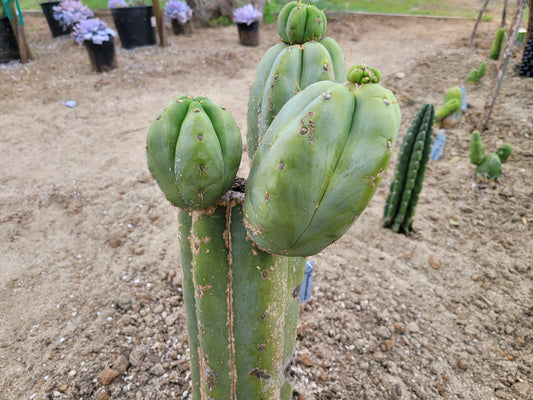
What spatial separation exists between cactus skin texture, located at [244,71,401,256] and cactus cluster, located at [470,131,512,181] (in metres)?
2.82

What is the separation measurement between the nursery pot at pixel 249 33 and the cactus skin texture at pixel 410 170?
5.31m

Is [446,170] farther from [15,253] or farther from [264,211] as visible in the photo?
[15,253]

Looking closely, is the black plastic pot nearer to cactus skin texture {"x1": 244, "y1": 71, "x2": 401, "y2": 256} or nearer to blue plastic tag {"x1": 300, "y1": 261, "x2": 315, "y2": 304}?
blue plastic tag {"x1": 300, "y1": 261, "x2": 315, "y2": 304}

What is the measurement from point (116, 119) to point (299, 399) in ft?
12.2

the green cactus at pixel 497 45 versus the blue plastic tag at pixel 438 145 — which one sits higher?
the green cactus at pixel 497 45

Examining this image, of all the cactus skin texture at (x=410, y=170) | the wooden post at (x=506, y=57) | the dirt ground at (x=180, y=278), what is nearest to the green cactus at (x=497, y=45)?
the dirt ground at (x=180, y=278)

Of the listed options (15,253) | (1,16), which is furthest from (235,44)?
(15,253)

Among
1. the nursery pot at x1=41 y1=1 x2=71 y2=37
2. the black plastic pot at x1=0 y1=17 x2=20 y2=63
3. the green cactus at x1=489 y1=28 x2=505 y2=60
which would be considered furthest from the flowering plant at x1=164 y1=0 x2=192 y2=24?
the green cactus at x1=489 y1=28 x2=505 y2=60

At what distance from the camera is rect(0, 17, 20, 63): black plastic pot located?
5492 mm

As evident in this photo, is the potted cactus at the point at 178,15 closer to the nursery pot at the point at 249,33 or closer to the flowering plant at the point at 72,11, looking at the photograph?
the nursery pot at the point at 249,33

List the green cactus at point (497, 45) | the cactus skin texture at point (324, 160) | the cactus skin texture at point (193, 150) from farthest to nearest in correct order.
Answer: the green cactus at point (497, 45) → the cactus skin texture at point (193, 150) → the cactus skin texture at point (324, 160)

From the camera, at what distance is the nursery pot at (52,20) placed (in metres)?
6.91

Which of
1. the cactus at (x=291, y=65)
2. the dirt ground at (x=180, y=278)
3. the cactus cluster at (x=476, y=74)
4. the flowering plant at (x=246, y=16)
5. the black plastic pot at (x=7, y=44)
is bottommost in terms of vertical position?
the dirt ground at (x=180, y=278)

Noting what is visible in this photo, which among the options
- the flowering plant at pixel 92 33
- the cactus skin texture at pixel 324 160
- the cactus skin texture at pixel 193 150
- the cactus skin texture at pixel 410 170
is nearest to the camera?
the cactus skin texture at pixel 324 160
